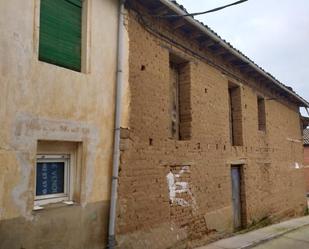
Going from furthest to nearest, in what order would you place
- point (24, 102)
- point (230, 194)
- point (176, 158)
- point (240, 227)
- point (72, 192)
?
point (240, 227) < point (230, 194) < point (176, 158) < point (72, 192) < point (24, 102)

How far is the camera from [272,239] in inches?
363

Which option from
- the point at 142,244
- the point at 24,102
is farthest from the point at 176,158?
the point at 24,102

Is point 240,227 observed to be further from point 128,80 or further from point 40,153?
point 40,153

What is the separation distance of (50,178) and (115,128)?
1286 millimetres

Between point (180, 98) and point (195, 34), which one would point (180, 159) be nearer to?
point (180, 98)

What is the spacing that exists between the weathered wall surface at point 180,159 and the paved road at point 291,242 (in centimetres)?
104

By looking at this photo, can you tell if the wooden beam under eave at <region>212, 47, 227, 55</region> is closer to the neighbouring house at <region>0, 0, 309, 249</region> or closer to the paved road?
the neighbouring house at <region>0, 0, 309, 249</region>

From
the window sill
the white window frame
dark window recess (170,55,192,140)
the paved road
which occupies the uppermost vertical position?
dark window recess (170,55,192,140)

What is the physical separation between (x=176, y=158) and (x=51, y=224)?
10.5 feet

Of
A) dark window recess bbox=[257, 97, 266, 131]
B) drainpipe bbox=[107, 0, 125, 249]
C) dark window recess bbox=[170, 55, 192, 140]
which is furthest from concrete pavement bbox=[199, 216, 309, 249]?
dark window recess bbox=[257, 97, 266, 131]

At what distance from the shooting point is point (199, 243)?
25.3ft

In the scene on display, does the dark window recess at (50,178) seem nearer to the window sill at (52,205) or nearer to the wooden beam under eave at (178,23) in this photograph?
the window sill at (52,205)

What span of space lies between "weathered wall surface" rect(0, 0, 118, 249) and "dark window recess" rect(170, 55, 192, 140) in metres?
2.34

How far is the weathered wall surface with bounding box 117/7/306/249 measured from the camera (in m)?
6.18
